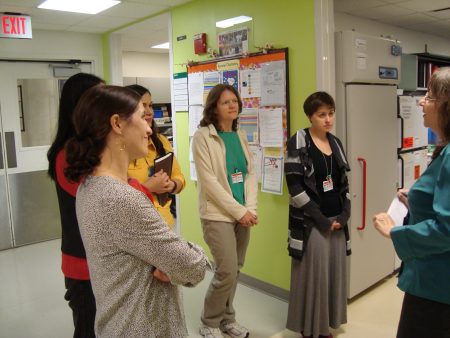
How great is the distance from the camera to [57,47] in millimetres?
4863

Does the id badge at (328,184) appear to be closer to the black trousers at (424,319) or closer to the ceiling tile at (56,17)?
the black trousers at (424,319)

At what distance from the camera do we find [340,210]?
8.15 ft

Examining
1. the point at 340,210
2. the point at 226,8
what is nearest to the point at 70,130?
the point at 340,210

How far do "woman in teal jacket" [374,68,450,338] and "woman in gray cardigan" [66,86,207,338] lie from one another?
2.36ft

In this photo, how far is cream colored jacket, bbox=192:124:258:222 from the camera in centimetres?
242

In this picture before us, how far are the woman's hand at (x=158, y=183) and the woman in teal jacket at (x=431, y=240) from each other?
3.14 ft

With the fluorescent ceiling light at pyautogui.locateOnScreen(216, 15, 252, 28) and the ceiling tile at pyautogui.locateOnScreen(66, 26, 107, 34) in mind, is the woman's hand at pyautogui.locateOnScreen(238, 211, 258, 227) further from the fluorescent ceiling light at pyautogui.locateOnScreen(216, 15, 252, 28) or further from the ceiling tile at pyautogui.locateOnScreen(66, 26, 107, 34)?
the ceiling tile at pyautogui.locateOnScreen(66, 26, 107, 34)

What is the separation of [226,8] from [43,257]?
3141mm

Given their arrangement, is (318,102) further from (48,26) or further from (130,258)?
(48,26)

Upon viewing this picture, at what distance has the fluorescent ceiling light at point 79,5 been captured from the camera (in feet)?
12.1

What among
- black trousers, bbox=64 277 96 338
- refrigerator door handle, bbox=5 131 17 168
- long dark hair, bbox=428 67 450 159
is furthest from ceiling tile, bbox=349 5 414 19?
refrigerator door handle, bbox=5 131 17 168

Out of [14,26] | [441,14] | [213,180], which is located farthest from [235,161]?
[441,14]

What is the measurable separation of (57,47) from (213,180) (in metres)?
3.44

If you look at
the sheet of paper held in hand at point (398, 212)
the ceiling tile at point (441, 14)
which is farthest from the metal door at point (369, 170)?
the ceiling tile at point (441, 14)
